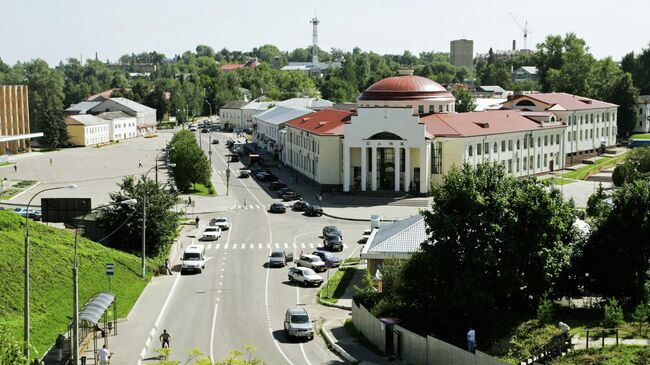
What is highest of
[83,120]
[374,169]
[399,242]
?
[83,120]

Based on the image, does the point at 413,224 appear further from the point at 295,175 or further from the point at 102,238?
the point at 295,175

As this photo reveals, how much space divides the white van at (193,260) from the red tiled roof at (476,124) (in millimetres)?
38595

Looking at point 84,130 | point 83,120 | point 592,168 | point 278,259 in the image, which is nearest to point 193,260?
point 278,259

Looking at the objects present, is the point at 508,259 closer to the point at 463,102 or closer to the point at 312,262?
the point at 312,262

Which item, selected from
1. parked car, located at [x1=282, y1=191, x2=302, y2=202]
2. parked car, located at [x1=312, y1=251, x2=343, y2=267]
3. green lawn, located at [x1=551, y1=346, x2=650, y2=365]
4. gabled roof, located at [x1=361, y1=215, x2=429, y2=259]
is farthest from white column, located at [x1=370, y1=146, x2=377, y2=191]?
green lawn, located at [x1=551, y1=346, x2=650, y2=365]

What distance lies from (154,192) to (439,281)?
23845mm

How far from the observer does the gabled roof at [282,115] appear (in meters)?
119

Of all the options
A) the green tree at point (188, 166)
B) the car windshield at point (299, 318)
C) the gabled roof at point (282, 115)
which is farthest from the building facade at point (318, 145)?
the car windshield at point (299, 318)

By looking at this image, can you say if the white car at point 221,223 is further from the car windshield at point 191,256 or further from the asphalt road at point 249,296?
the car windshield at point 191,256

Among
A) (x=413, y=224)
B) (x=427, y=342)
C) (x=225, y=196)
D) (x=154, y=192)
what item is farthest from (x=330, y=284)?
(x=225, y=196)

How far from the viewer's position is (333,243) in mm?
60438

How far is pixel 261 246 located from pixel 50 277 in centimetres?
2199

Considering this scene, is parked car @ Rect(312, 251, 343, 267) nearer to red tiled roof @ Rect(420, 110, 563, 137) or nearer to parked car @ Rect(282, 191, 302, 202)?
parked car @ Rect(282, 191, 302, 202)

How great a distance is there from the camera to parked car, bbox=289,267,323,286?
1937 inches
